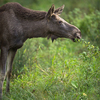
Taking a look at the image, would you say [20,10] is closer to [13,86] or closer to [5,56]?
[5,56]

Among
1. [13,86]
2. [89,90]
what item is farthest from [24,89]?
[89,90]

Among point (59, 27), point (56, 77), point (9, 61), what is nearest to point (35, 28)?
point (59, 27)

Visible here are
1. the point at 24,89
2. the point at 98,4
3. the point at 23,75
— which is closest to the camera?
the point at 24,89

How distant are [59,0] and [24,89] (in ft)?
24.9

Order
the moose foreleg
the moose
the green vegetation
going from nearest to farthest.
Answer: the moose, the green vegetation, the moose foreleg

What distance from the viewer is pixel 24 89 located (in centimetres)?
474

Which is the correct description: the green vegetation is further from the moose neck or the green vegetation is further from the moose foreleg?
the moose neck

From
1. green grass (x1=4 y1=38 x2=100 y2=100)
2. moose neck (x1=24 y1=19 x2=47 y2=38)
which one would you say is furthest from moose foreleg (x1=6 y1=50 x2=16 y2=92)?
moose neck (x1=24 y1=19 x2=47 y2=38)

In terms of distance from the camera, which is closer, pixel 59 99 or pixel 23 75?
pixel 59 99

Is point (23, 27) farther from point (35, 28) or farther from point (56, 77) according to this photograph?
point (56, 77)

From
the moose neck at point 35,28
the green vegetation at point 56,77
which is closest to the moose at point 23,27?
the moose neck at point 35,28

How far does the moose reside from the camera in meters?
4.27

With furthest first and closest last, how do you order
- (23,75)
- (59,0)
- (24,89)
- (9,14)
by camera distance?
(59,0)
(23,75)
(24,89)
(9,14)

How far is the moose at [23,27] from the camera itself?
14.0 feet
